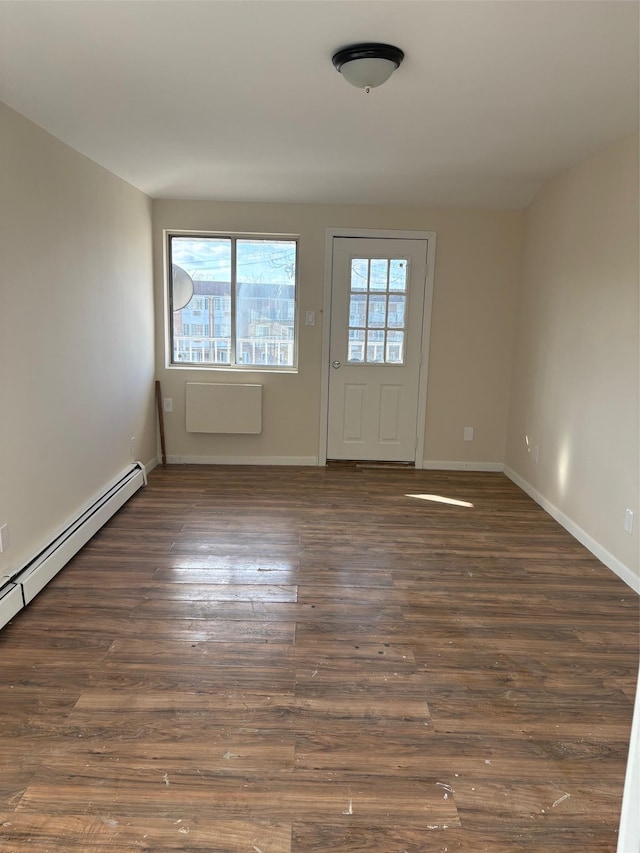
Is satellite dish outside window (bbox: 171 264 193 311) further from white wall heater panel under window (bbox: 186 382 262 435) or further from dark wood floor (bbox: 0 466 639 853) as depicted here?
dark wood floor (bbox: 0 466 639 853)

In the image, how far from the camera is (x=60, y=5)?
1.93 meters

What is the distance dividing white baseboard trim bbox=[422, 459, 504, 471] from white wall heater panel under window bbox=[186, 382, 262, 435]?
5.22 feet

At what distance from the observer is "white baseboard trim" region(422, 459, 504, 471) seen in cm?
542

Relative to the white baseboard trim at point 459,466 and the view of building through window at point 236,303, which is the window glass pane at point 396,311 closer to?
the view of building through window at point 236,303

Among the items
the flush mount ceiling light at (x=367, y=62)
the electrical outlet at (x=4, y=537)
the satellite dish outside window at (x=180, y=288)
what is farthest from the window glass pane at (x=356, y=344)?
the electrical outlet at (x=4, y=537)

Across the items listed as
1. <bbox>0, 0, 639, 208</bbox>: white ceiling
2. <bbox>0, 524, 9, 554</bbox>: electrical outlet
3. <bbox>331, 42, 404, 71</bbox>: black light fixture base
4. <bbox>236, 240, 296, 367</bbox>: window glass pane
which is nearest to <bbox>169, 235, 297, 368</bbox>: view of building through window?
<bbox>236, 240, 296, 367</bbox>: window glass pane

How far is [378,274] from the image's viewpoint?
5.18 meters

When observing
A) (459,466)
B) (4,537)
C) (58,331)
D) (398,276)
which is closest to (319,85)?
(58,331)

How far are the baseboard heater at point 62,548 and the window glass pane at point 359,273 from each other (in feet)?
7.88

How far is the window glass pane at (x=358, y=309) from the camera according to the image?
5207 millimetres

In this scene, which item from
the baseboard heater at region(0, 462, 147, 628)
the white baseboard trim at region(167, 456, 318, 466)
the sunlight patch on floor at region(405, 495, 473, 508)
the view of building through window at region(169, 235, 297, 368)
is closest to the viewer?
the baseboard heater at region(0, 462, 147, 628)

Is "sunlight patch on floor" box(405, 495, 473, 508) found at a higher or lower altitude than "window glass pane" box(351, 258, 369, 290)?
lower

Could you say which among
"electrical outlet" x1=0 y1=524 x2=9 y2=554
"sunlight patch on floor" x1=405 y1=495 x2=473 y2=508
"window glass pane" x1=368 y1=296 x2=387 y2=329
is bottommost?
"sunlight patch on floor" x1=405 y1=495 x2=473 y2=508

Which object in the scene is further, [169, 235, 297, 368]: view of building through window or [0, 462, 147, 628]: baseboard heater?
[169, 235, 297, 368]: view of building through window
